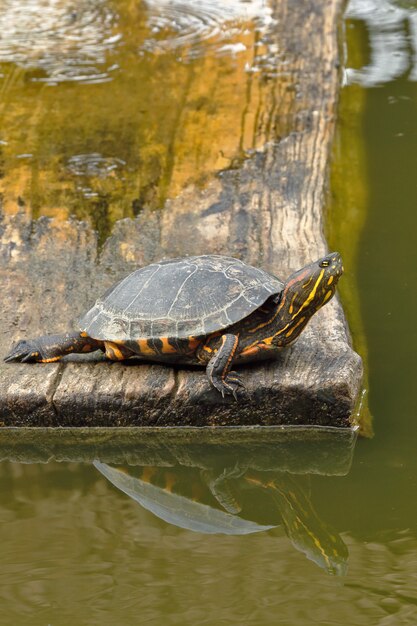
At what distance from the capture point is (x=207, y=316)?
3779mm

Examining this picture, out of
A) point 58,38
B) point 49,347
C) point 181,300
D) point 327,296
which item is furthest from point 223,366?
point 58,38

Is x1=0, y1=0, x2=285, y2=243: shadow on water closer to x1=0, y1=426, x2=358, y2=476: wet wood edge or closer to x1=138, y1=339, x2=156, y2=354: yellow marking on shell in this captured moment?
x1=138, y1=339, x2=156, y2=354: yellow marking on shell

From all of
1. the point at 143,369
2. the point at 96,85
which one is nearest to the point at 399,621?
the point at 143,369

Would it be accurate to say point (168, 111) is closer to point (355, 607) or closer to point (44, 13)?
point (44, 13)

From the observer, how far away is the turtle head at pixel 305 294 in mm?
3732

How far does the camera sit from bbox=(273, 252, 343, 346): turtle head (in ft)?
12.2

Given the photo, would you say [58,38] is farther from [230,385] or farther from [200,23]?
[230,385]

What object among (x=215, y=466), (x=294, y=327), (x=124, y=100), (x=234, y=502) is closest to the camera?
(x=234, y=502)

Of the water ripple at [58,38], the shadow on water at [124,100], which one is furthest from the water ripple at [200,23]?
the water ripple at [58,38]

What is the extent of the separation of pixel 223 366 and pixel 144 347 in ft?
1.07

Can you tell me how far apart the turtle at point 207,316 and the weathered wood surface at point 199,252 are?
8cm

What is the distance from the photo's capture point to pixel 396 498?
3.35 metres

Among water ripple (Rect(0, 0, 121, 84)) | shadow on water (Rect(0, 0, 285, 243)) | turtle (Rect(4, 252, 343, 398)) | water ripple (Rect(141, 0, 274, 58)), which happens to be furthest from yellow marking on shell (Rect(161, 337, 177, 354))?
water ripple (Rect(141, 0, 274, 58))

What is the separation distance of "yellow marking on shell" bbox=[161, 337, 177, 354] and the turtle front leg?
0.16 m
